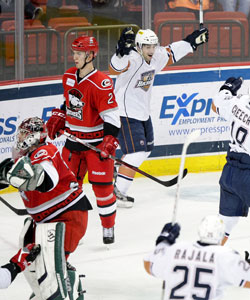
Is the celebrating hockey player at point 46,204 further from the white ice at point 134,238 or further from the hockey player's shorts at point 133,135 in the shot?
the hockey player's shorts at point 133,135

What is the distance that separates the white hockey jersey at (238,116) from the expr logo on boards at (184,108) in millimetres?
2816

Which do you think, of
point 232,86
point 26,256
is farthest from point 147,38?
point 26,256

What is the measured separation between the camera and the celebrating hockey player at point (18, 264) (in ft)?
14.7

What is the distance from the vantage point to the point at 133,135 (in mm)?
7426

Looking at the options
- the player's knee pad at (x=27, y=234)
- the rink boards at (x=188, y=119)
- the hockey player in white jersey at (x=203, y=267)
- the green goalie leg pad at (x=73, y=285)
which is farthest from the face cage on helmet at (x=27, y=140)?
the rink boards at (x=188, y=119)

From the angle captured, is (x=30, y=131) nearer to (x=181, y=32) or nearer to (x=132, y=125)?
(x=132, y=125)

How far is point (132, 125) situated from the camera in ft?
24.4

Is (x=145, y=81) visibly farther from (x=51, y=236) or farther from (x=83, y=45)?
(x=51, y=236)

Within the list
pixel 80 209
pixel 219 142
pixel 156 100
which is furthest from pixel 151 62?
pixel 80 209

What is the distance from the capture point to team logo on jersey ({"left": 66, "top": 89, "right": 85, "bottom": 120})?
615cm

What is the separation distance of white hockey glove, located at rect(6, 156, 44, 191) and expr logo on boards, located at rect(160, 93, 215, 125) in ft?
13.1

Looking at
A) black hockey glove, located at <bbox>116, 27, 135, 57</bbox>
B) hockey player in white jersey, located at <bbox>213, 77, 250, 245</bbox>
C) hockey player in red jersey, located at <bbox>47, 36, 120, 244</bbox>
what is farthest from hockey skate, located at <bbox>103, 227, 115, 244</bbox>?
black hockey glove, located at <bbox>116, 27, 135, 57</bbox>

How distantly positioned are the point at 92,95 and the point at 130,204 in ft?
5.40

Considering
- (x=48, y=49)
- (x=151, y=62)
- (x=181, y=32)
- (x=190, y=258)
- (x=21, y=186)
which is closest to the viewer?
(x=190, y=258)
